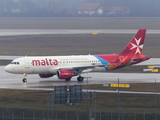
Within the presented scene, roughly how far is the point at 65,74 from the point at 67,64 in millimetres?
2641

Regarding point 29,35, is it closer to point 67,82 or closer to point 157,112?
point 67,82

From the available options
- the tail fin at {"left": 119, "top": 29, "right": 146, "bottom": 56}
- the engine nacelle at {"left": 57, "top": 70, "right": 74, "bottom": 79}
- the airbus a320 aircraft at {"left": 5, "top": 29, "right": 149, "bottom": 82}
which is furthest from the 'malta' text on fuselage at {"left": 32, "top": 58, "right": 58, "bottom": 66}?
the tail fin at {"left": 119, "top": 29, "right": 146, "bottom": 56}

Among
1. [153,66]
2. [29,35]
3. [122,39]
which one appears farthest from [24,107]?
[29,35]

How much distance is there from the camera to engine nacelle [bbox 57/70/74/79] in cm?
7109

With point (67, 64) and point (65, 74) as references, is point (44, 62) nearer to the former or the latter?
point (67, 64)

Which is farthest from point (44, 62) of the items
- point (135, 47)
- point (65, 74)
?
point (135, 47)

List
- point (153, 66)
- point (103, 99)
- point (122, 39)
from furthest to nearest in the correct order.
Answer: point (122, 39), point (153, 66), point (103, 99)

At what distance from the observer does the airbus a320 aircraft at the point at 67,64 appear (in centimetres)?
7181

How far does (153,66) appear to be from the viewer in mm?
87250

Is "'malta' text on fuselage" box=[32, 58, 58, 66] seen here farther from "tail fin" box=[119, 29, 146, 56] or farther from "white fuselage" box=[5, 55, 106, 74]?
"tail fin" box=[119, 29, 146, 56]

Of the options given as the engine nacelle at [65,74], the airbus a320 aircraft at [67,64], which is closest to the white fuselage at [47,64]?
the airbus a320 aircraft at [67,64]

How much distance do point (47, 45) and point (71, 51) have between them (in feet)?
63.0

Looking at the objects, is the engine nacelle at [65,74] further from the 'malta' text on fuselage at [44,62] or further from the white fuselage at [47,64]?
the 'malta' text on fuselage at [44,62]

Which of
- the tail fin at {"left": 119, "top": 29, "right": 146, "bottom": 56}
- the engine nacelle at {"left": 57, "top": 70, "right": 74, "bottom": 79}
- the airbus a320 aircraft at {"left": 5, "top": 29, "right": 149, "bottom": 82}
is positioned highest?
the tail fin at {"left": 119, "top": 29, "right": 146, "bottom": 56}
